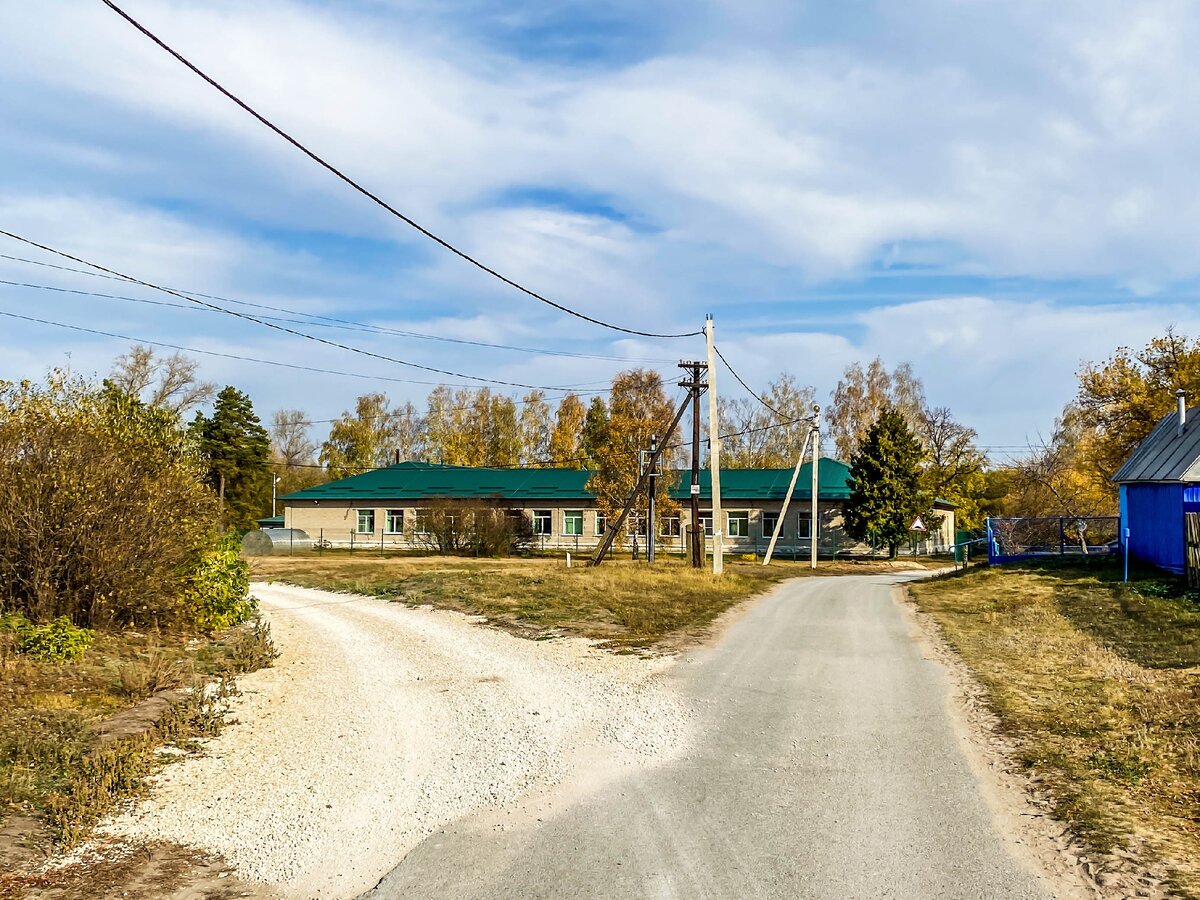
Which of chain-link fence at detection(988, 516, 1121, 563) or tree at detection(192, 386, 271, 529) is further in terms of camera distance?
tree at detection(192, 386, 271, 529)

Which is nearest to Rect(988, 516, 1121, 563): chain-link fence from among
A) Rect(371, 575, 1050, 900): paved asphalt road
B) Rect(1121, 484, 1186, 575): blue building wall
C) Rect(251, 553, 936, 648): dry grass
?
Rect(1121, 484, 1186, 575): blue building wall

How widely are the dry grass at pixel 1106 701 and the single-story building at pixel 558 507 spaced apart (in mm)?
33596

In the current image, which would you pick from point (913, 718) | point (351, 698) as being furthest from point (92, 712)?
point (913, 718)

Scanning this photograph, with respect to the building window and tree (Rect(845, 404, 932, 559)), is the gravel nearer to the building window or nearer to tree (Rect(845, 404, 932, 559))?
tree (Rect(845, 404, 932, 559))

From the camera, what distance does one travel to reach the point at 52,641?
12234 mm

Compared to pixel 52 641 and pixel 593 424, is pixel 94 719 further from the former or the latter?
pixel 593 424

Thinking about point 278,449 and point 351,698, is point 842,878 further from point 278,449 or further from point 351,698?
point 278,449

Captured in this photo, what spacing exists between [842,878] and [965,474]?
63570 mm

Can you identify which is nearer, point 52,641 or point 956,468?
point 52,641

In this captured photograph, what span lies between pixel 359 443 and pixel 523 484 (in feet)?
101

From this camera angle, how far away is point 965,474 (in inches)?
2557

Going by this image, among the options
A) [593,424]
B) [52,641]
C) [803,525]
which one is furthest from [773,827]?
[593,424]

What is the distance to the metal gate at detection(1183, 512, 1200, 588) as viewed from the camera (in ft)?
66.5

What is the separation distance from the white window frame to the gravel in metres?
43.3
